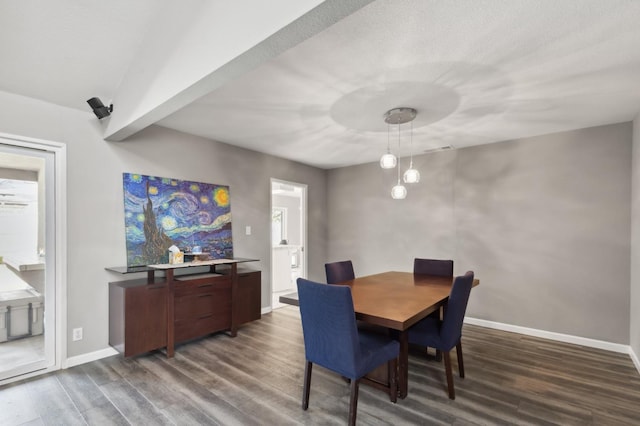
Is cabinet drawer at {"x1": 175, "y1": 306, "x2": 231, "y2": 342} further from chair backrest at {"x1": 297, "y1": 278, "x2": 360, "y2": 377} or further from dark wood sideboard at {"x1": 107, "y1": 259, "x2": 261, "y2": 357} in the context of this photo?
chair backrest at {"x1": 297, "y1": 278, "x2": 360, "y2": 377}

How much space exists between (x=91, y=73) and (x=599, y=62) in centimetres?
376

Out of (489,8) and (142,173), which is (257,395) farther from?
(489,8)

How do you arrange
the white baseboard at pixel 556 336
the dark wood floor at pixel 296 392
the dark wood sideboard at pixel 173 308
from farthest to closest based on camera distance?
the white baseboard at pixel 556 336, the dark wood sideboard at pixel 173 308, the dark wood floor at pixel 296 392

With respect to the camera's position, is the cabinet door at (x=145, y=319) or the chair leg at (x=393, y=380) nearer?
the chair leg at (x=393, y=380)

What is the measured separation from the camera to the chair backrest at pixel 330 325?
5.80 feet

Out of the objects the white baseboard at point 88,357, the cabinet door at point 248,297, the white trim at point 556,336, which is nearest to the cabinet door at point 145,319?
the white baseboard at point 88,357

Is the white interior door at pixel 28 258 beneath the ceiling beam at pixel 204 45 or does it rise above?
beneath

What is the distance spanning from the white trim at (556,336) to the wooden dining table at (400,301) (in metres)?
1.38

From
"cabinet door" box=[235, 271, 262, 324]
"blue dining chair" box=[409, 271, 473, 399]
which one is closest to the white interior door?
"cabinet door" box=[235, 271, 262, 324]

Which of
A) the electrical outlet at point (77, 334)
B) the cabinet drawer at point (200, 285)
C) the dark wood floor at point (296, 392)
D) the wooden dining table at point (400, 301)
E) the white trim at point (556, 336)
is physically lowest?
the white trim at point (556, 336)

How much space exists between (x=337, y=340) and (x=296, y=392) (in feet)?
2.65

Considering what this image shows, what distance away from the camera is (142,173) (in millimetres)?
3236

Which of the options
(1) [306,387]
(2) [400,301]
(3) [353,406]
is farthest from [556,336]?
(1) [306,387]

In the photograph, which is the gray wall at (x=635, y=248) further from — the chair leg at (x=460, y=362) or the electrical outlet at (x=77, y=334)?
the electrical outlet at (x=77, y=334)
